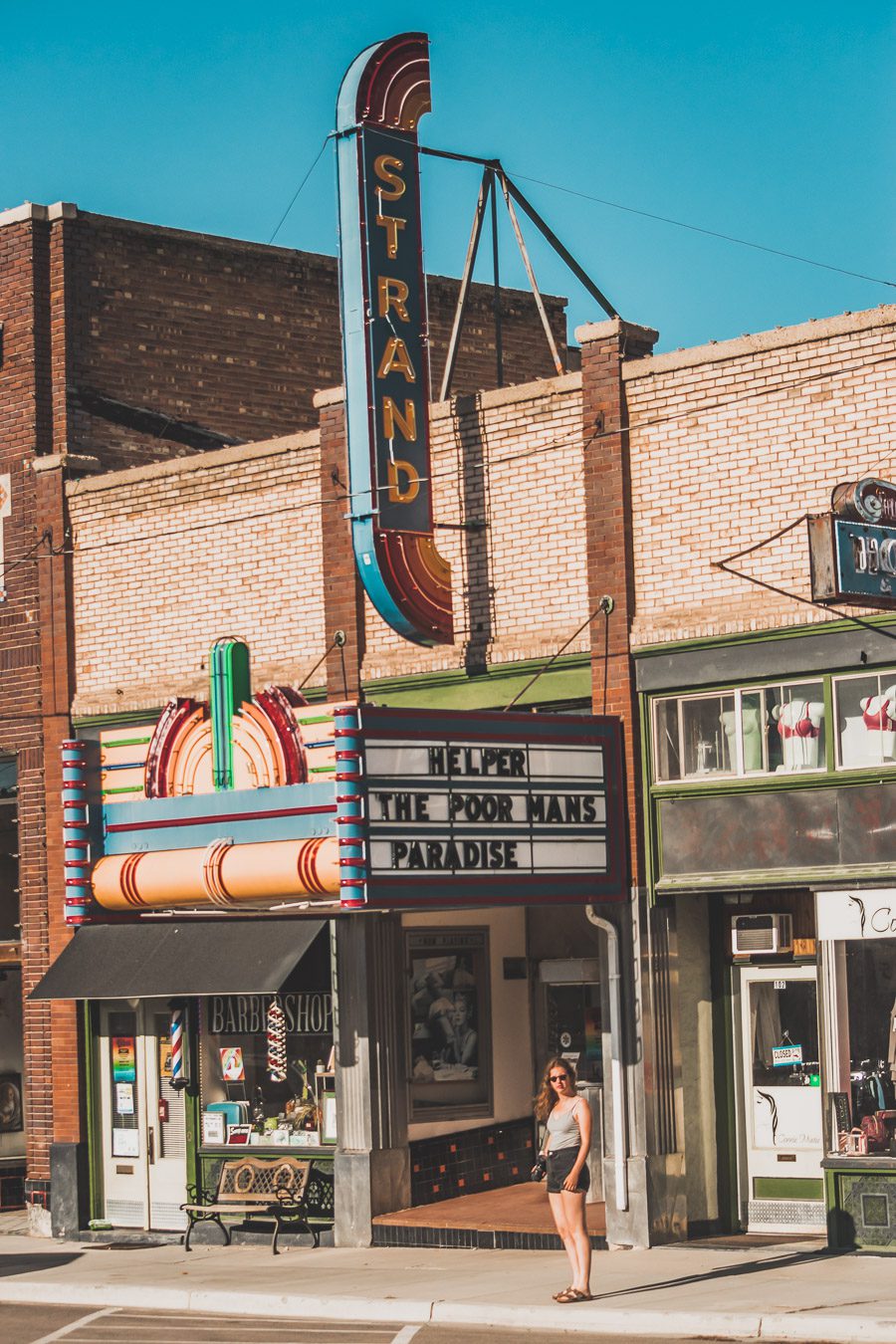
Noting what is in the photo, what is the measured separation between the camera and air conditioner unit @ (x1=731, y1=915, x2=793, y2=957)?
18.5m

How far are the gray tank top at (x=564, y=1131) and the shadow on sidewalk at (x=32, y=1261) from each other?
20.6 feet

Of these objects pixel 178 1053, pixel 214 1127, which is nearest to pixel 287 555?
pixel 178 1053

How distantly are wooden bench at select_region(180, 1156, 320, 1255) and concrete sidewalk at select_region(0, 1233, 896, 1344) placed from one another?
1.14 feet

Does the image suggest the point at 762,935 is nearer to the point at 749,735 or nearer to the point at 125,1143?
the point at 749,735

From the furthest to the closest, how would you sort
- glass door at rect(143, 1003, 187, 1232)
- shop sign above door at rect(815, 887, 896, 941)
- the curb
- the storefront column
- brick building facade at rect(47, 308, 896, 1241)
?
glass door at rect(143, 1003, 187, 1232), the storefront column, brick building facade at rect(47, 308, 896, 1241), shop sign above door at rect(815, 887, 896, 941), the curb

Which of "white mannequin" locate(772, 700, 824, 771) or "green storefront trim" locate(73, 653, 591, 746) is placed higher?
"green storefront trim" locate(73, 653, 591, 746)

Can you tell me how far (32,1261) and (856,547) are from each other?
1082 cm

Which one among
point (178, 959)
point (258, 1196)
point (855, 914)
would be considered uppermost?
point (855, 914)

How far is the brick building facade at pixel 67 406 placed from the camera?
919 inches

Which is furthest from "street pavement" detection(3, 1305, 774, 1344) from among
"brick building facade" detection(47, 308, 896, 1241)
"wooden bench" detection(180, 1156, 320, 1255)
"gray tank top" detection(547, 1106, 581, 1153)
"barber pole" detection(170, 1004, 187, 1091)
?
"barber pole" detection(170, 1004, 187, 1091)

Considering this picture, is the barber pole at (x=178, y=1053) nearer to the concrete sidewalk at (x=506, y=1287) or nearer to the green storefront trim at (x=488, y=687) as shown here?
the concrete sidewalk at (x=506, y=1287)

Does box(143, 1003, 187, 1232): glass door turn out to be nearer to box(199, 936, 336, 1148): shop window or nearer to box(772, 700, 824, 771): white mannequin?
box(199, 936, 336, 1148): shop window

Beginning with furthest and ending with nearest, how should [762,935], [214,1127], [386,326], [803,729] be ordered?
[214,1127] < [386,326] < [762,935] < [803,729]

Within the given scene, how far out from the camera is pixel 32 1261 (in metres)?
20.7
